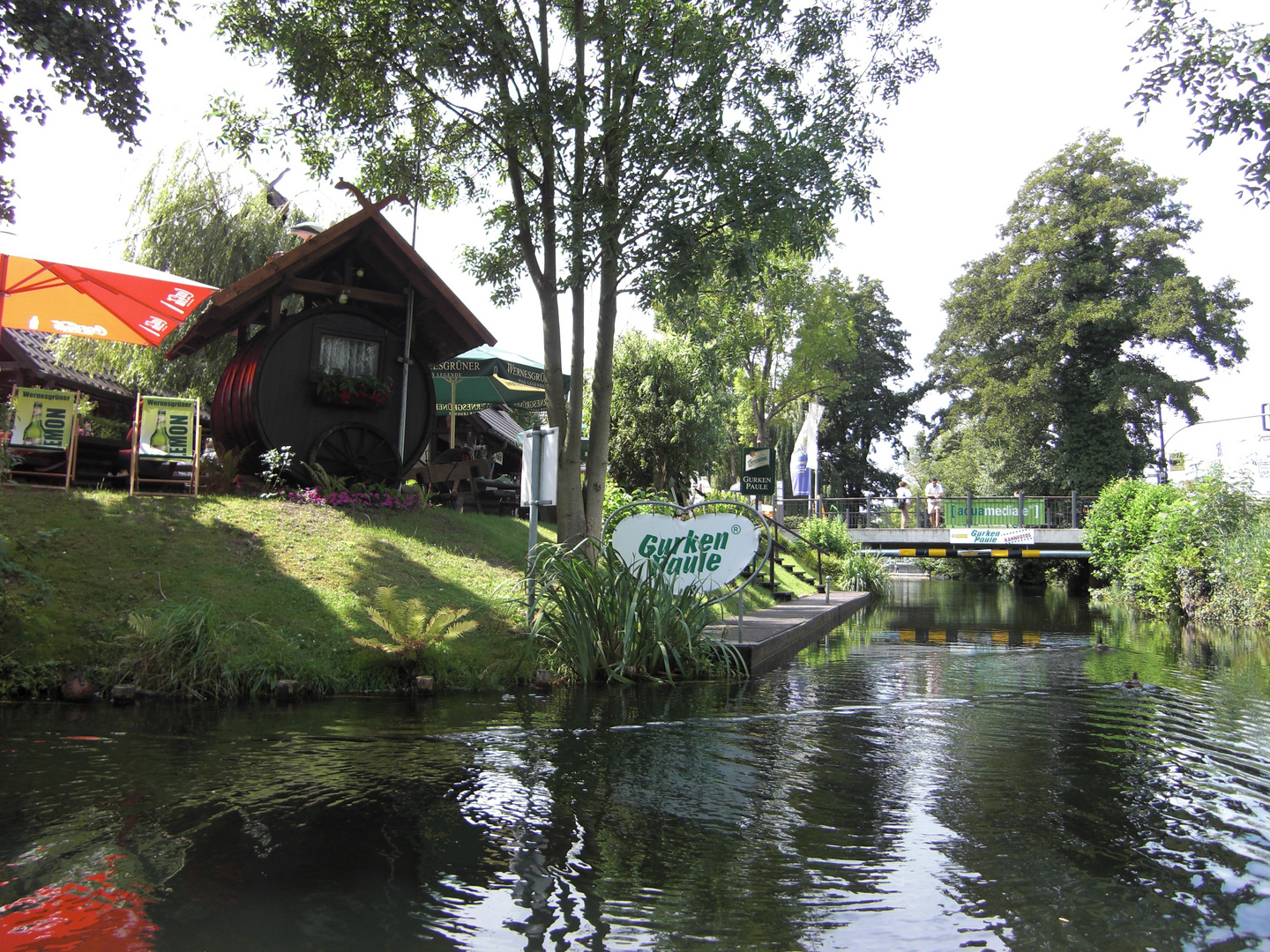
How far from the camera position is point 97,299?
10727 millimetres

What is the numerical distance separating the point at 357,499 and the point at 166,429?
2.45m

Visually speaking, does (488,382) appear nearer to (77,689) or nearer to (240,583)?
(240,583)

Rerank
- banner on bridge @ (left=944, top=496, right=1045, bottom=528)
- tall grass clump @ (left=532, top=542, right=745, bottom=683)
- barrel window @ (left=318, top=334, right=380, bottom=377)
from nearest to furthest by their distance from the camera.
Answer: tall grass clump @ (left=532, top=542, right=745, bottom=683), barrel window @ (left=318, top=334, right=380, bottom=377), banner on bridge @ (left=944, top=496, right=1045, bottom=528)

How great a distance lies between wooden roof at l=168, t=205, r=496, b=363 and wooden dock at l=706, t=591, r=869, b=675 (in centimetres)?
625

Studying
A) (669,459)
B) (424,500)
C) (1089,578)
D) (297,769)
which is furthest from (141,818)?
(1089,578)

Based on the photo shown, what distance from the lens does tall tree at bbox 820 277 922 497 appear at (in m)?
53.4

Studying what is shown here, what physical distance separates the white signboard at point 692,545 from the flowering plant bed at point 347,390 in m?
5.58

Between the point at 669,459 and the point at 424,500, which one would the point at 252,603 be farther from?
the point at 669,459

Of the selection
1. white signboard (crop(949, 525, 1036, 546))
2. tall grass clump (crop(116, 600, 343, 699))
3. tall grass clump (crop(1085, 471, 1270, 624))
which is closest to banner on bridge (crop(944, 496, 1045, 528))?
white signboard (crop(949, 525, 1036, 546))

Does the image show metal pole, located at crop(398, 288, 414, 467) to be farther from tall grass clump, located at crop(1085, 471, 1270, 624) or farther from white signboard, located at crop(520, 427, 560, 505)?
tall grass clump, located at crop(1085, 471, 1270, 624)

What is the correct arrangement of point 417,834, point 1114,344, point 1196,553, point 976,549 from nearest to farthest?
point 417,834, point 1196,553, point 976,549, point 1114,344

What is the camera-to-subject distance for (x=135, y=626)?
23.2ft

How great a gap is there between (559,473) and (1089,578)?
26.3m

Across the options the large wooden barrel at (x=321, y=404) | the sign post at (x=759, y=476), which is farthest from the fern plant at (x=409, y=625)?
the sign post at (x=759, y=476)
